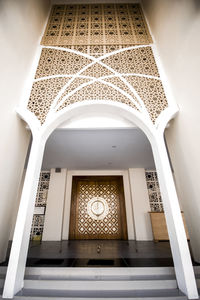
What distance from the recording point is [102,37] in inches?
127

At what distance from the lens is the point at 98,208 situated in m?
5.07

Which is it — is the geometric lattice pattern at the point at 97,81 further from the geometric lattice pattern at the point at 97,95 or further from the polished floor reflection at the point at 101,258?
the polished floor reflection at the point at 101,258

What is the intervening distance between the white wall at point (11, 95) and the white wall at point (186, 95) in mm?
2338

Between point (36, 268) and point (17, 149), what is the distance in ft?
5.01

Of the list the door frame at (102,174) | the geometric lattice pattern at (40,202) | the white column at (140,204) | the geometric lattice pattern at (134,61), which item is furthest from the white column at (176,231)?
the geometric lattice pattern at (40,202)

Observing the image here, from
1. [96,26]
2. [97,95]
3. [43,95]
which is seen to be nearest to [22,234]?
[43,95]

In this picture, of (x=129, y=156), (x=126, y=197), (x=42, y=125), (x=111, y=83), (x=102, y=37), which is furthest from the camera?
(x=126, y=197)

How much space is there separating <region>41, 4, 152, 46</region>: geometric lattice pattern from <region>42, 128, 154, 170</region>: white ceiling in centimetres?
182

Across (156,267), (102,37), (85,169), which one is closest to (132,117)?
(156,267)

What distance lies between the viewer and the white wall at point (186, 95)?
1.82m

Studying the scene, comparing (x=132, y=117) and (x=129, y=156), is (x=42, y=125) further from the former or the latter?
(x=129, y=156)

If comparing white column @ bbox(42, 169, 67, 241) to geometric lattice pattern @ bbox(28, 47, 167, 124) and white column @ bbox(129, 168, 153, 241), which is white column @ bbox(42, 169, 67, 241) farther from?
geometric lattice pattern @ bbox(28, 47, 167, 124)

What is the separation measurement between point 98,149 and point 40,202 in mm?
2755

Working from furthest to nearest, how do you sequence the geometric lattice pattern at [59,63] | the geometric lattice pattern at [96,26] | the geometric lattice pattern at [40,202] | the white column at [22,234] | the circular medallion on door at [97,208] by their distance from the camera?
1. the circular medallion on door at [97,208]
2. the geometric lattice pattern at [40,202]
3. the geometric lattice pattern at [96,26]
4. the geometric lattice pattern at [59,63]
5. the white column at [22,234]
